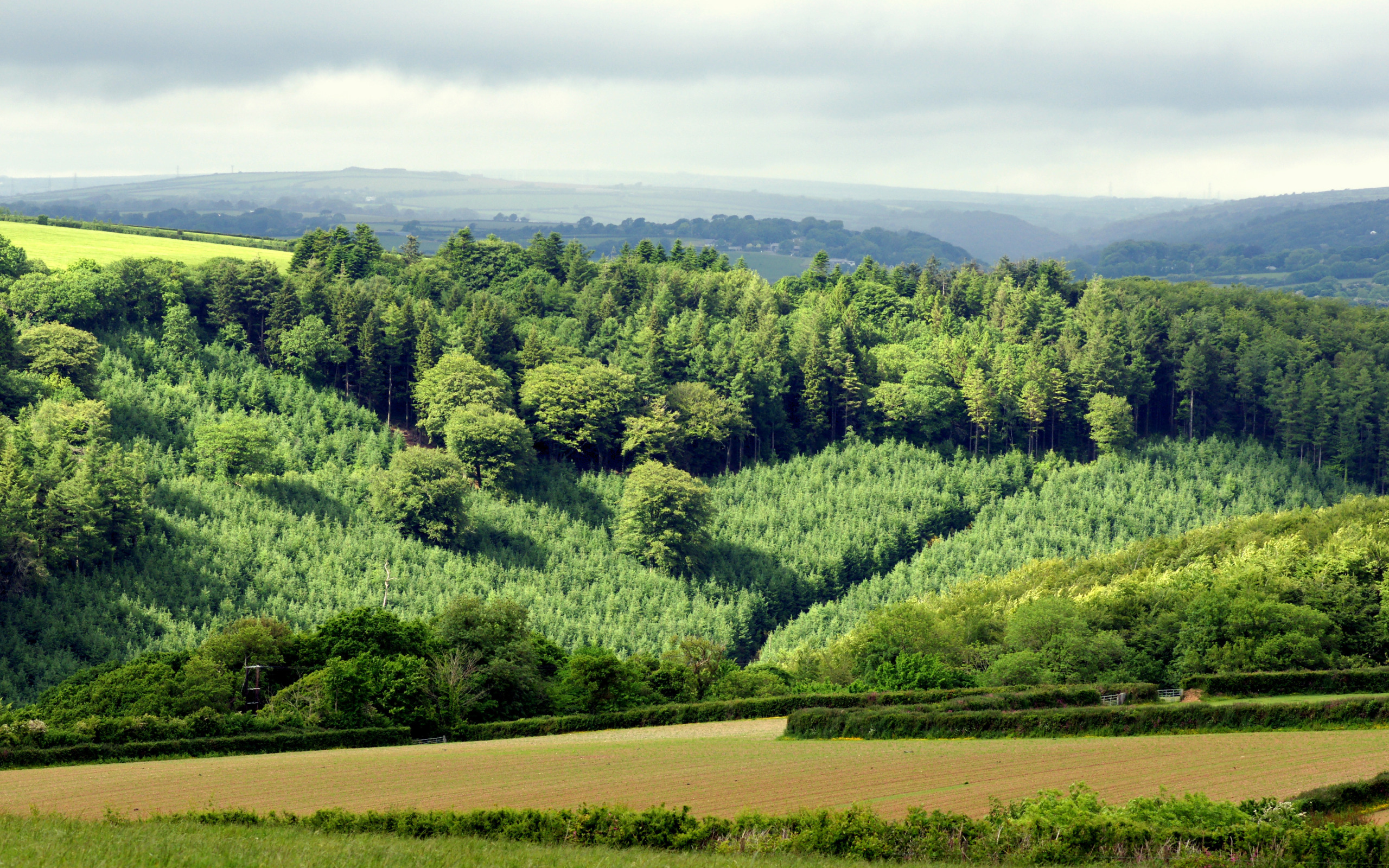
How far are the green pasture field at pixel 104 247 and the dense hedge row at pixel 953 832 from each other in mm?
91313

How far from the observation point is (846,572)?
305 feet

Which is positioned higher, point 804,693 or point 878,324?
point 878,324

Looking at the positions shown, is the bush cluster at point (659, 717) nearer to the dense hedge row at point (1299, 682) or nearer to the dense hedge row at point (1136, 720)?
the dense hedge row at point (1136, 720)

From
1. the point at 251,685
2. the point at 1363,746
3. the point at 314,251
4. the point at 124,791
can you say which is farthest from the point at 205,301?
the point at 1363,746

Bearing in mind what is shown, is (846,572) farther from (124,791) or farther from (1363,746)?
(124,791)

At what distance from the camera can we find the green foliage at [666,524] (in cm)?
9075

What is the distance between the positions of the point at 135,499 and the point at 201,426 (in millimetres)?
14067

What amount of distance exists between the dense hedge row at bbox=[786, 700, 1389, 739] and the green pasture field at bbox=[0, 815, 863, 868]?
62.5ft

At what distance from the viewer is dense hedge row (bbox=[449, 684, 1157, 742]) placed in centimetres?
4931

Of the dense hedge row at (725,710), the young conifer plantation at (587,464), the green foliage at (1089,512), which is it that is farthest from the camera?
the green foliage at (1089,512)

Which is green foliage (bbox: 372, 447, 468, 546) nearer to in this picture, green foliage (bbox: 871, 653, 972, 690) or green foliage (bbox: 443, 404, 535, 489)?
green foliage (bbox: 443, 404, 535, 489)

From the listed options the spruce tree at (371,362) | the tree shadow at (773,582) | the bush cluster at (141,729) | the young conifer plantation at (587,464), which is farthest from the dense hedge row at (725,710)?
the spruce tree at (371,362)

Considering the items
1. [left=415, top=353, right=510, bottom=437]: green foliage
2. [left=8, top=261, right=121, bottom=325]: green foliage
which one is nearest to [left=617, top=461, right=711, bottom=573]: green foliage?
[left=415, top=353, right=510, bottom=437]: green foliage

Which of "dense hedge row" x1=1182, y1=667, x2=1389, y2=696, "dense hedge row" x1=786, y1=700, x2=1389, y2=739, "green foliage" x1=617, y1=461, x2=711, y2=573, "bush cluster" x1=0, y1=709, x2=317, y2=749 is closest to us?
"dense hedge row" x1=786, y1=700, x2=1389, y2=739
